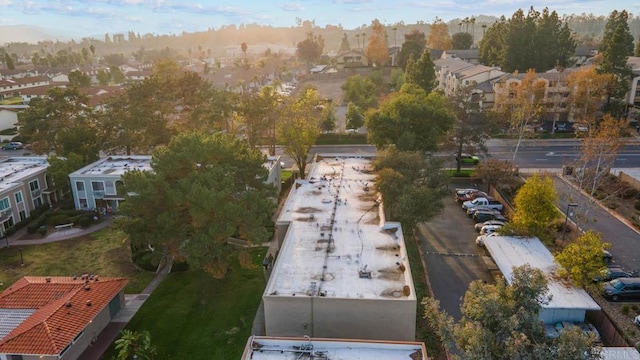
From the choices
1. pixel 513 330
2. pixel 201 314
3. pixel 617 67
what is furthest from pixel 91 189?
pixel 617 67

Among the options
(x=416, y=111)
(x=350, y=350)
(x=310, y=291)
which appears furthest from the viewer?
(x=416, y=111)

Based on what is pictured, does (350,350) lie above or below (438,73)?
below

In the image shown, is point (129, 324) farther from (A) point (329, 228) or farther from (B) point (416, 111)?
(B) point (416, 111)

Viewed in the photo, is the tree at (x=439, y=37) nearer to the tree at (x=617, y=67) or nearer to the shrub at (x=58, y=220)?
the tree at (x=617, y=67)

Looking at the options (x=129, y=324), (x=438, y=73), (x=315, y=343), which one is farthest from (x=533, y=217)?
(x=438, y=73)

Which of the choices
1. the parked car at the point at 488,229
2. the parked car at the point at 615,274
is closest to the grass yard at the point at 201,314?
the parked car at the point at 488,229
